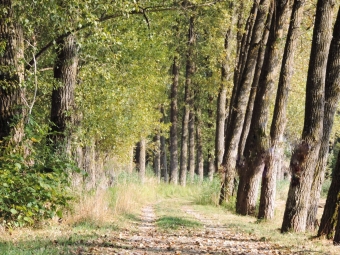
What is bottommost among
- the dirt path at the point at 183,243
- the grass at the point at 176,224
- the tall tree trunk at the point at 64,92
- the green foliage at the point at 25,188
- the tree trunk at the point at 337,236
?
the grass at the point at 176,224

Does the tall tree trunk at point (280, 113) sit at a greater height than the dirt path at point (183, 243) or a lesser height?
greater

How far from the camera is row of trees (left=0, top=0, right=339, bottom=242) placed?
1091 cm

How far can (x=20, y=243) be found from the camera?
9.01 meters

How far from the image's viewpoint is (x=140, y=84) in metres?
22.6

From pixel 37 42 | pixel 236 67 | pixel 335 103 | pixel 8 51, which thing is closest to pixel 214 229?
pixel 335 103

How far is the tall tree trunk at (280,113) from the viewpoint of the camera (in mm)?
14281

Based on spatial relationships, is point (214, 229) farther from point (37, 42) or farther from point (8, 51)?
point (37, 42)

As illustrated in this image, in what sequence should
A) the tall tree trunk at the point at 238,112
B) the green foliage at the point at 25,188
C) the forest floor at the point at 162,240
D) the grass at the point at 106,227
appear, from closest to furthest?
the green foliage at the point at 25,188, the forest floor at the point at 162,240, the grass at the point at 106,227, the tall tree trunk at the point at 238,112

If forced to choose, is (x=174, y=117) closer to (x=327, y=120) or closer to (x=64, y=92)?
(x=64, y=92)

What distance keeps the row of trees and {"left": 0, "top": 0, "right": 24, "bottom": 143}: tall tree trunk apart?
2 centimetres

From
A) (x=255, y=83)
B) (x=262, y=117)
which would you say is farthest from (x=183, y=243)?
(x=255, y=83)

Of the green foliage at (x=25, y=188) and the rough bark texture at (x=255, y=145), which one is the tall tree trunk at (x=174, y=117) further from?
the green foliage at (x=25, y=188)

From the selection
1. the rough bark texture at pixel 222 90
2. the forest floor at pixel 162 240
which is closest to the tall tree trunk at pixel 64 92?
the forest floor at pixel 162 240

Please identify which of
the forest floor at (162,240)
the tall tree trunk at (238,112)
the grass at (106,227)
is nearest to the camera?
the forest floor at (162,240)
